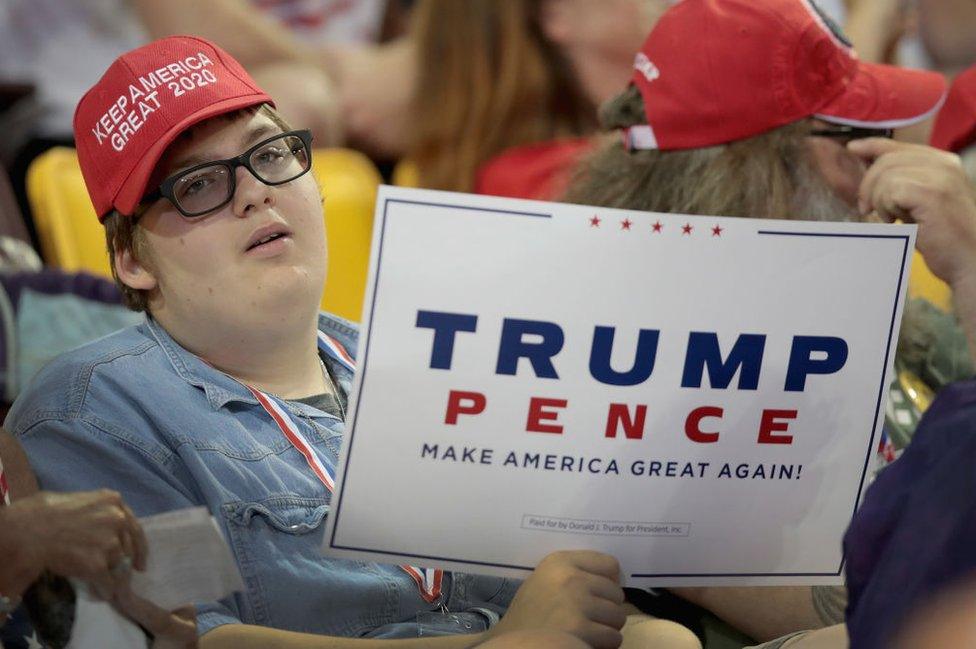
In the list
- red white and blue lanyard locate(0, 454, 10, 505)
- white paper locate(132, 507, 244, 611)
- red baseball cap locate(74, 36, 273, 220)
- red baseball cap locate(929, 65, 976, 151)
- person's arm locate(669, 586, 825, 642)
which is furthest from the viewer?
red baseball cap locate(929, 65, 976, 151)

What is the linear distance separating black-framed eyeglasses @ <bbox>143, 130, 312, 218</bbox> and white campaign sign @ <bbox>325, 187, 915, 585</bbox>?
234mm

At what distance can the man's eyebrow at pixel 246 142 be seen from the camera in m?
1.32

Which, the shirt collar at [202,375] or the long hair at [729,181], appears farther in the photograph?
the long hair at [729,181]

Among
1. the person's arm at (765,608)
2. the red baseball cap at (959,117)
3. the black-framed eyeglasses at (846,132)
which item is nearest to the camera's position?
the person's arm at (765,608)

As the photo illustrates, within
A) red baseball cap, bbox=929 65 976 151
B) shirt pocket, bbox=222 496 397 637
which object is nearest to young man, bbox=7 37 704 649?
shirt pocket, bbox=222 496 397 637

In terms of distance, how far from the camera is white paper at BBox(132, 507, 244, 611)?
3.47 ft

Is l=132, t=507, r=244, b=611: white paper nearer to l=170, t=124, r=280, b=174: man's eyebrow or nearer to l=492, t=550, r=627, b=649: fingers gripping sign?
l=492, t=550, r=627, b=649: fingers gripping sign

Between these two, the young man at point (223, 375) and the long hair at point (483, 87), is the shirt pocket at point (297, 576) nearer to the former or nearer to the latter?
the young man at point (223, 375)

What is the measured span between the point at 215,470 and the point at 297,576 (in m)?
0.13

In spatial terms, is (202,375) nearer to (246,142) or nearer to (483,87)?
(246,142)

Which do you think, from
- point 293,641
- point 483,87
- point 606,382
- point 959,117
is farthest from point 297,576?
point 483,87

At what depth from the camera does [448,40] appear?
300cm

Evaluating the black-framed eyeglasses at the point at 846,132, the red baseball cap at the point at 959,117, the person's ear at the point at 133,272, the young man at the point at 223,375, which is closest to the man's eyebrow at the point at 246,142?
the young man at the point at 223,375

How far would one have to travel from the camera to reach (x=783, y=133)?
66.3 inches
